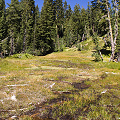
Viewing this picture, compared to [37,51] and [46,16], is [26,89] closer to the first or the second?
[37,51]

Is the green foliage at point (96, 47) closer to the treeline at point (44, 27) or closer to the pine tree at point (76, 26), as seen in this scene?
the treeline at point (44, 27)

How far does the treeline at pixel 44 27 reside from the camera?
2989 cm

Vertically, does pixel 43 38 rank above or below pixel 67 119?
above

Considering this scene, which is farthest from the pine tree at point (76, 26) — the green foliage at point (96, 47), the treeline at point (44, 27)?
the green foliage at point (96, 47)

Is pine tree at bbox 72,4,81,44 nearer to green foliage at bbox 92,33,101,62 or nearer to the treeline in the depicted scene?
the treeline

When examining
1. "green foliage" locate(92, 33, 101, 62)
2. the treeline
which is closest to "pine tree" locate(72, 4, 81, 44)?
the treeline

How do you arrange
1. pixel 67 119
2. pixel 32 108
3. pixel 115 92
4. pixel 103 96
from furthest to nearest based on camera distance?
1. pixel 115 92
2. pixel 103 96
3. pixel 32 108
4. pixel 67 119

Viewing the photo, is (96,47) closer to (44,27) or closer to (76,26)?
(44,27)

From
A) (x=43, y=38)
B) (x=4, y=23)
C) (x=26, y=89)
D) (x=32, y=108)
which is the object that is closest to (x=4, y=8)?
(x=4, y=23)

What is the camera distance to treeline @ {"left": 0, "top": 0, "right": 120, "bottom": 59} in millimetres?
29891

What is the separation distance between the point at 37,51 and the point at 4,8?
60.6ft

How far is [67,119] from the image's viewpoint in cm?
513

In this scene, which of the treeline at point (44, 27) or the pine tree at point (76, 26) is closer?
the treeline at point (44, 27)

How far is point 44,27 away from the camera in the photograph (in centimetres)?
5088
